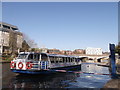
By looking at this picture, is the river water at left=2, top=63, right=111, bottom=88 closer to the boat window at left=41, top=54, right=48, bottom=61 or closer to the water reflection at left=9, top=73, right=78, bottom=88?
the water reflection at left=9, top=73, right=78, bottom=88

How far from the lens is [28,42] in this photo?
6631cm

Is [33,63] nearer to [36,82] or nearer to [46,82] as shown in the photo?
[36,82]

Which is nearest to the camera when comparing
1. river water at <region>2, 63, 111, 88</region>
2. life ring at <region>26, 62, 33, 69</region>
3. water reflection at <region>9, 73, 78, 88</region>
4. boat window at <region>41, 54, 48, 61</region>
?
water reflection at <region>9, 73, 78, 88</region>

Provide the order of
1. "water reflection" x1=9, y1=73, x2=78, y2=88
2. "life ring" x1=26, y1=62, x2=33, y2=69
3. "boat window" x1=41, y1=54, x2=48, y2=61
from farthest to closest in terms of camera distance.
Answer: "boat window" x1=41, y1=54, x2=48, y2=61 < "life ring" x1=26, y1=62, x2=33, y2=69 < "water reflection" x1=9, y1=73, x2=78, y2=88

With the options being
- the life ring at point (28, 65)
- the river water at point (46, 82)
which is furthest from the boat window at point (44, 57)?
the life ring at point (28, 65)

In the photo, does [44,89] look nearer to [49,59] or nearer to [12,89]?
[12,89]

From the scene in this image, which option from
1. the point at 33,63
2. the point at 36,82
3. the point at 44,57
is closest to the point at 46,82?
the point at 36,82

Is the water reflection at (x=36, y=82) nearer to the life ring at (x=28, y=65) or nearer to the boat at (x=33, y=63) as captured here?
the boat at (x=33, y=63)

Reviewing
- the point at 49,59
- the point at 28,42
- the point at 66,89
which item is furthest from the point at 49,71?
the point at 28,42

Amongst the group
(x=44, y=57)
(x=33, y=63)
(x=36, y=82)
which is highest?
(x=44, y=57)

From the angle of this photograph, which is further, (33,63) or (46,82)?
(33,63)

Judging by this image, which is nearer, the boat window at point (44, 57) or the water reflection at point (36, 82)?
the water reflection at point (36, 82)

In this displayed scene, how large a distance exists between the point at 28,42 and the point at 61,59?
47.3 m

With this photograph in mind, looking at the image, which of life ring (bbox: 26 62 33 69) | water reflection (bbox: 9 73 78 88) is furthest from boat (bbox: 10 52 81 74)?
water reflection (bbox: 9 73 78 88)
